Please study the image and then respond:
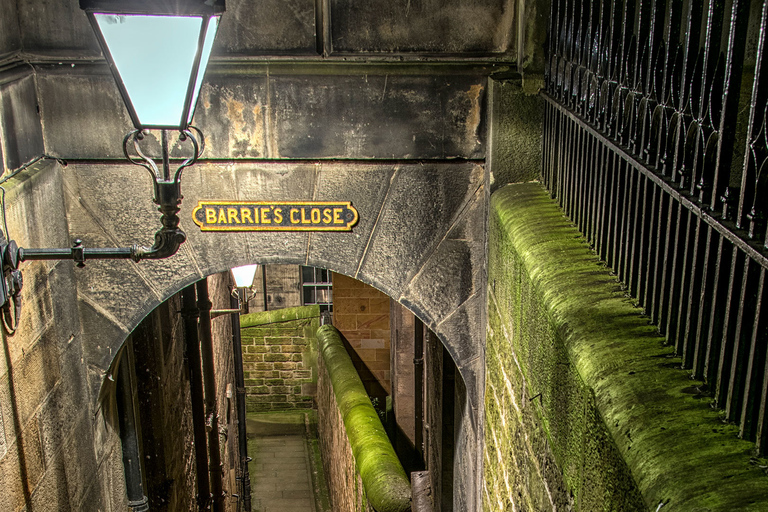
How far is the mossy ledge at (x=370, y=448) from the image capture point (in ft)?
17.8

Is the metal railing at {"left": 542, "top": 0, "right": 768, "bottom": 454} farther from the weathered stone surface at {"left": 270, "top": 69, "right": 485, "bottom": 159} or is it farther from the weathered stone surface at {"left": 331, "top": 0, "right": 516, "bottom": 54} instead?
the weathered stone surface at {"left": 270, "top": 69, "right": 485, "bottom": 159}

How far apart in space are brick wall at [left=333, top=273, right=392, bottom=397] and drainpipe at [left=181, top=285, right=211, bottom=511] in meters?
4.98

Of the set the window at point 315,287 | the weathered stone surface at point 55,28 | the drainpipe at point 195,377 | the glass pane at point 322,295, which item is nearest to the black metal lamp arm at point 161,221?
the weathered stone surface at point 55,28

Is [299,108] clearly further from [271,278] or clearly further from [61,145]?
[271,278]

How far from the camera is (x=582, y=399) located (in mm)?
1884

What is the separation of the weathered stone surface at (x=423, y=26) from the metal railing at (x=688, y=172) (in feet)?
2.47

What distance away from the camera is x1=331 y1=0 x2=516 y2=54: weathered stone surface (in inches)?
134

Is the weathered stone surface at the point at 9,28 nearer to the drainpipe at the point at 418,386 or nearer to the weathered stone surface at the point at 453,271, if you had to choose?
the weathered stone surface at the point at 453,271

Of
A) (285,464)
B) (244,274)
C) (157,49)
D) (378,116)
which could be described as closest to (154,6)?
(157,49)

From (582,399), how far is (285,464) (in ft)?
36.3

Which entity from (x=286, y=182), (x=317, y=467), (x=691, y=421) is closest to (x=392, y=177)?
(x=286, y=182)

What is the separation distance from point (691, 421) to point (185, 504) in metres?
6.11

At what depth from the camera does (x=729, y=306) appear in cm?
152

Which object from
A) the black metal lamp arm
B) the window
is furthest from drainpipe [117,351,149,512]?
the window
